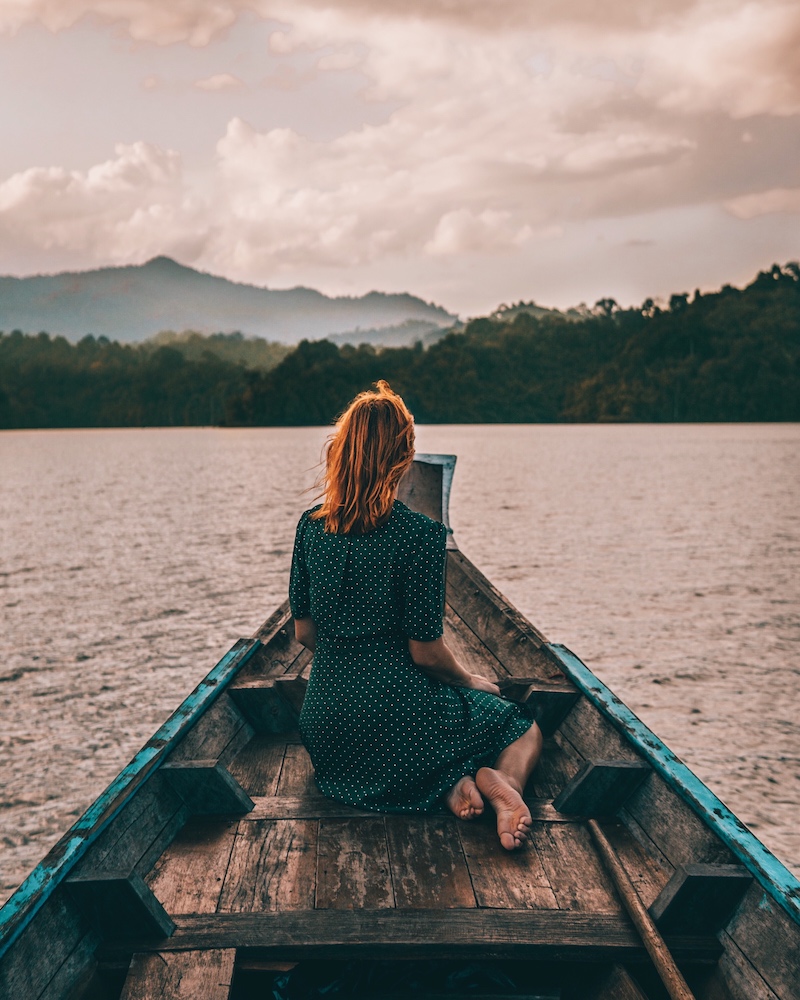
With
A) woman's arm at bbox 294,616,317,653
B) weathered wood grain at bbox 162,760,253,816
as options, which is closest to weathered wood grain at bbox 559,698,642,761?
woman's arm at bbox 294,616,317,653

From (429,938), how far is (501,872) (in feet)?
1.70

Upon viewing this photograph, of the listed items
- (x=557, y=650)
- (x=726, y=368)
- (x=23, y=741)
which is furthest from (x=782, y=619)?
(x=726, y=368)

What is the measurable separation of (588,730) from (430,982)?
1.69m

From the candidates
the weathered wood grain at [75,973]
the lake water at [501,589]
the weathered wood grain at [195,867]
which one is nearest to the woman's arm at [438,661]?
the weathered wood grain at [195,867]

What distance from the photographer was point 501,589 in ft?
49.0

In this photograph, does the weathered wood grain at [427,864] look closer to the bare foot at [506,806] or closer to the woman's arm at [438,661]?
the bare foot at [506,806]

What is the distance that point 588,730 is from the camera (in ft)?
13.9

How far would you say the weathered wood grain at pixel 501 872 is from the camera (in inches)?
117

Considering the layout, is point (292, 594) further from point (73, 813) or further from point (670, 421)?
point (670, 421)

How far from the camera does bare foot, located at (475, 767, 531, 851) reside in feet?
10.6

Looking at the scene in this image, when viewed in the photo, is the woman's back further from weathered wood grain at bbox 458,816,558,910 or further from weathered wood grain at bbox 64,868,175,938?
weathered wood grain at bbox 64,868,175,938

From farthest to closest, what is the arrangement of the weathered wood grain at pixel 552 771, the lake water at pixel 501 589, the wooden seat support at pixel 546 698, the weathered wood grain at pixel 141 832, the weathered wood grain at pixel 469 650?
the lake water at pixel 501 589, the weathered wood grain at pixel 469 650, the wooden seat support at pixel 546 698, the weathered wood grain at pixel 552 771, the weathered wood grain at pixel 141 832

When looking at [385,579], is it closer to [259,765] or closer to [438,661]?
[438,661]

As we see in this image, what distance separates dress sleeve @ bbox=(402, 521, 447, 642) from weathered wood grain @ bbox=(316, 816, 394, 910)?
0.85 metres
